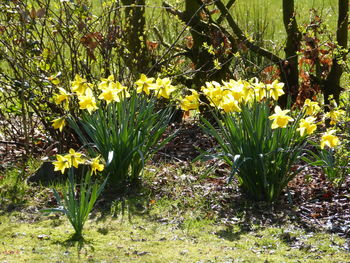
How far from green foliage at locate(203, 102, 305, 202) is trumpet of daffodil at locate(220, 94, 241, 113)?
7cm

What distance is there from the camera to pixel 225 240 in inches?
183

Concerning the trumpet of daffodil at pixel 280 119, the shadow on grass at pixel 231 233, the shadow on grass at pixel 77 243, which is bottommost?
the shadow on grass at pixel 231 233

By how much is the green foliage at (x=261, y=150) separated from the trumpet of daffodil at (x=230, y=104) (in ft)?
0.23

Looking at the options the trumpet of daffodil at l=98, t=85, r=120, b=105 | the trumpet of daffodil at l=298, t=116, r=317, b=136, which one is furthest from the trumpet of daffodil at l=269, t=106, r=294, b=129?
the trumpet of daffodil at l=98, t=85, r=120, b=105

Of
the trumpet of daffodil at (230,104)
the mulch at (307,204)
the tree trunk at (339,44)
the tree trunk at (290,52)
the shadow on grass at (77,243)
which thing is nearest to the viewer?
the shadow on grass at (77,243)

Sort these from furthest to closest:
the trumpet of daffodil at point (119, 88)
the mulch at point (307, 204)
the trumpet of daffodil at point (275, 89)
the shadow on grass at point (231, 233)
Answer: the trumpet of daffodil at point (119, 88) < the trumpet of daffodil at point (275, 89) < the mulch at point (307, 204) < the shadow on grass at point (231, 233)

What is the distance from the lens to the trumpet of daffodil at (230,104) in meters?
5.02

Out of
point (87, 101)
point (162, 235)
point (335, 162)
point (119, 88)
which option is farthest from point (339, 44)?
point (162, 235)

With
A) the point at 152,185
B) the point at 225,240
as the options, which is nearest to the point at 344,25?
the point at 152,185

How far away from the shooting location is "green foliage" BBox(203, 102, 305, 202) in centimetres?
505

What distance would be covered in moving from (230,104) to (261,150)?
1.45 ft

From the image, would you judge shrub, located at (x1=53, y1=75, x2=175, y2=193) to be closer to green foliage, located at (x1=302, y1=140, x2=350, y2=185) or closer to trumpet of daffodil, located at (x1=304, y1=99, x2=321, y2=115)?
trumpet of daffodil, located at (x1=304, y1=99, x2=321, y2=115)

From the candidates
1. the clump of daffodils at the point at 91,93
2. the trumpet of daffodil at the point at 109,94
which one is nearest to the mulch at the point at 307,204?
the clump of daffodils at the point at 91,93

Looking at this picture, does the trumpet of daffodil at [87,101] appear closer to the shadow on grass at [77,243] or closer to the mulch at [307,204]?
the shadow on grass at [77,243]
